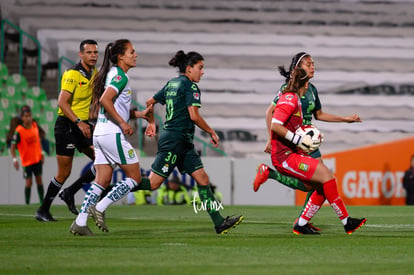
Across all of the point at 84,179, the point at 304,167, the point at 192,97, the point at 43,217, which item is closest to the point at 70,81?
the point at 84,179

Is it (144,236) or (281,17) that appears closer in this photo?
(144,236)

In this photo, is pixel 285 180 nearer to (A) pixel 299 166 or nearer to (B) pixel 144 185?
(A) pixel 299 166

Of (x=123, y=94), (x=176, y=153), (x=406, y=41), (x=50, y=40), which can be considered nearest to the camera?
(x=123, y=94)

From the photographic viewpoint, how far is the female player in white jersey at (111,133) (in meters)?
8.05

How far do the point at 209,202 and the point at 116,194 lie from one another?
3.34 ft

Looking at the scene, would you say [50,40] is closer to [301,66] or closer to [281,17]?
[281,17]

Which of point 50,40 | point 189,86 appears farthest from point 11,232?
point 50,40

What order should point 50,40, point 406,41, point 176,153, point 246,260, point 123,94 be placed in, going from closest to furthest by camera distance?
point 246,260
point 123,94
point 176,153
point 50,40
point 406,41

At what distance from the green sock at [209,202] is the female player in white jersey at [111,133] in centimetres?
73

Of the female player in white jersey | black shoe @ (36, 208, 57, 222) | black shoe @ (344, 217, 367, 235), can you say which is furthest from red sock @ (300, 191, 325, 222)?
black shoe @ (36, 208, 57, 222)

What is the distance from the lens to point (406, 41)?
26656 mm

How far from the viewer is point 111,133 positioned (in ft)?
26.5

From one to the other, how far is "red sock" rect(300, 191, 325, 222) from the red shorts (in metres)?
0.45

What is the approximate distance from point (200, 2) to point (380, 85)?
6284 millimetres
